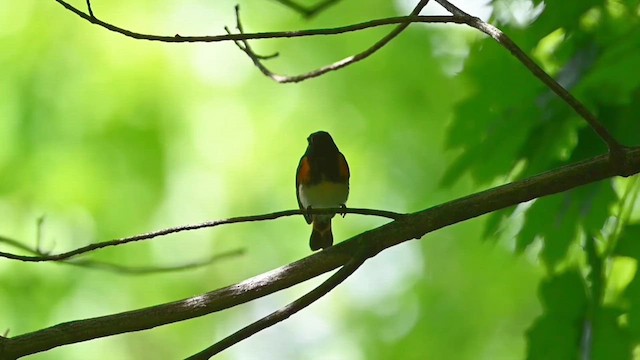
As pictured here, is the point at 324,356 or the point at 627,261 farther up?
the point at 324,356

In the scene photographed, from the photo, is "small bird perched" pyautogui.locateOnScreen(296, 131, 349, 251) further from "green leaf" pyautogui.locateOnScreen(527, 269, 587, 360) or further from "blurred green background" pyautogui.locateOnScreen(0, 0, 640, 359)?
"blurred green background" pyautogui.locateOnScreen(0, 0, 640, 359)

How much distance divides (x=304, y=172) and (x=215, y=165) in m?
4.18

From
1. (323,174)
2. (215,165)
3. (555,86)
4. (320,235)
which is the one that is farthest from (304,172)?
(215,165)

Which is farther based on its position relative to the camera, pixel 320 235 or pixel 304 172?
pixel 320 235

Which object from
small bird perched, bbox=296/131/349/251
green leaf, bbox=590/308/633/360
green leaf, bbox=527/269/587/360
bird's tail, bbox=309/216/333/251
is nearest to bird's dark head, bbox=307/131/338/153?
small bird perched, bbox=296/131/349/251

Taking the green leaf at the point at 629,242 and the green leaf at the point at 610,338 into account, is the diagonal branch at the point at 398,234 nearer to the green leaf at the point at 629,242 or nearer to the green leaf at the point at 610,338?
the green leaf at the point at 629,242

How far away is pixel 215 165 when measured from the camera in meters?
7.25

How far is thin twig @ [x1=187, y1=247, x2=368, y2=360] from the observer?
1.68 meters


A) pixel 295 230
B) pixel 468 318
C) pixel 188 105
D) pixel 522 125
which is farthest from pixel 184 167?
pixel 522 125

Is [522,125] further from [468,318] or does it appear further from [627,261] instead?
[468,318]

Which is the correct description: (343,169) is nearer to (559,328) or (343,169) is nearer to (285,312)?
(559,328)

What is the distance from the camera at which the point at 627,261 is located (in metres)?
2.53

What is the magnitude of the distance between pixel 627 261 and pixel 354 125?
449 centimetres

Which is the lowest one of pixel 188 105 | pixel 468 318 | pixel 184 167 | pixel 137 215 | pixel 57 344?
pixel 57 344
